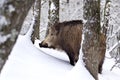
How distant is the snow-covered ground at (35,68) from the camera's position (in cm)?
691

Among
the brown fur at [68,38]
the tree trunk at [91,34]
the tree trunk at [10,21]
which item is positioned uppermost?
the tree trunk at [10,21]

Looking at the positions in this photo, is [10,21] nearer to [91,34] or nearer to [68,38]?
[91,34]

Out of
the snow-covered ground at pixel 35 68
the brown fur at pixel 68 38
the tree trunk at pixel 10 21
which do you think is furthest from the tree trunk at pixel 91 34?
the tree trunk at pixel 10 21

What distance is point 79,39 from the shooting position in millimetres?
9859

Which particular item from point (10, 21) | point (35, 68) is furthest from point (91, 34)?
point (10, 21)

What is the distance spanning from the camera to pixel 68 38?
10.1 m

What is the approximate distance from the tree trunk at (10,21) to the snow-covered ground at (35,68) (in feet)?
15.5

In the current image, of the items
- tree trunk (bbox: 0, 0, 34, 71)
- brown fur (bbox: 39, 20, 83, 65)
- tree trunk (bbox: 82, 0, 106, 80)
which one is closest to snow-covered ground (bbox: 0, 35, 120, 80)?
tree trunk (bbox: 82, 0, 106, 80)

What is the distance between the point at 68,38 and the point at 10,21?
320 inches

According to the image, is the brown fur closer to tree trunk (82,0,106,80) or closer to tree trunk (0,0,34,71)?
tree trunk (82,0,106,80)

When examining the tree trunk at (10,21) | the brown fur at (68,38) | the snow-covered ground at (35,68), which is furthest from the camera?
the brown fur at (68,38)

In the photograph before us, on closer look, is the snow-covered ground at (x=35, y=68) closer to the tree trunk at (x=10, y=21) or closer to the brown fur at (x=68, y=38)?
the brown fur at (x=68, y=38)

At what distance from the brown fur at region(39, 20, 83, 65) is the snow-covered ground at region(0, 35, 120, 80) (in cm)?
87

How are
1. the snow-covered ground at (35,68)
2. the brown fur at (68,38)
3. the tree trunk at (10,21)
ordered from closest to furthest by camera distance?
1. the tree trunk at (10,21)
2. the snow-covered ground at (35,68)
3. the brown fur at (68,38)
